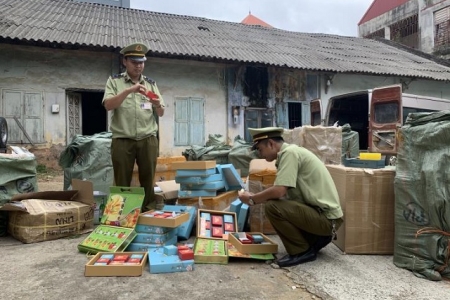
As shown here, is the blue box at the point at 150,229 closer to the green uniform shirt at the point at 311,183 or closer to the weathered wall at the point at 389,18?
the green uniform shirt at the point at 311,183

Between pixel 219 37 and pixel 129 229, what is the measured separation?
31.7 ft

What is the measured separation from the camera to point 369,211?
2961 mm

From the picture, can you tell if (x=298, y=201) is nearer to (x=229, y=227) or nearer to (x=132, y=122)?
(x=229, y=227)

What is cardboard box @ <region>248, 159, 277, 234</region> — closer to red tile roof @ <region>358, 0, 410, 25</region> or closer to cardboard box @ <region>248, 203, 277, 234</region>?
cardboard box @ <region>248, 203, 277, 234</region>

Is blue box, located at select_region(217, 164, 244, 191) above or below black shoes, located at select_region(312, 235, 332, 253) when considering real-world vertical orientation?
above

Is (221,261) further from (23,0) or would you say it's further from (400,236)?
(23,0)

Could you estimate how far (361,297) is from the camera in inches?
87.0

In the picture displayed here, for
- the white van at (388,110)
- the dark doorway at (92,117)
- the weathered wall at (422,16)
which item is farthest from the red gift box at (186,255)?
the weathered wall at (422,16)

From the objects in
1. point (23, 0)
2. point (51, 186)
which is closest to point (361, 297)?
point (51, 186)

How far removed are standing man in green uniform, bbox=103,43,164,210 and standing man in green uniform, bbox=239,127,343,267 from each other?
3.99 ft

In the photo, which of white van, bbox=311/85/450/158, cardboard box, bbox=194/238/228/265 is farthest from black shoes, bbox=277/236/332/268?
white van, bbox=311/85/450/158

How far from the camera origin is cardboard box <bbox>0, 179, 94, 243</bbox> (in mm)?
3256

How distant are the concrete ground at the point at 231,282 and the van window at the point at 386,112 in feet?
10.9

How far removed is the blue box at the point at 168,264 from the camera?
2543mm
